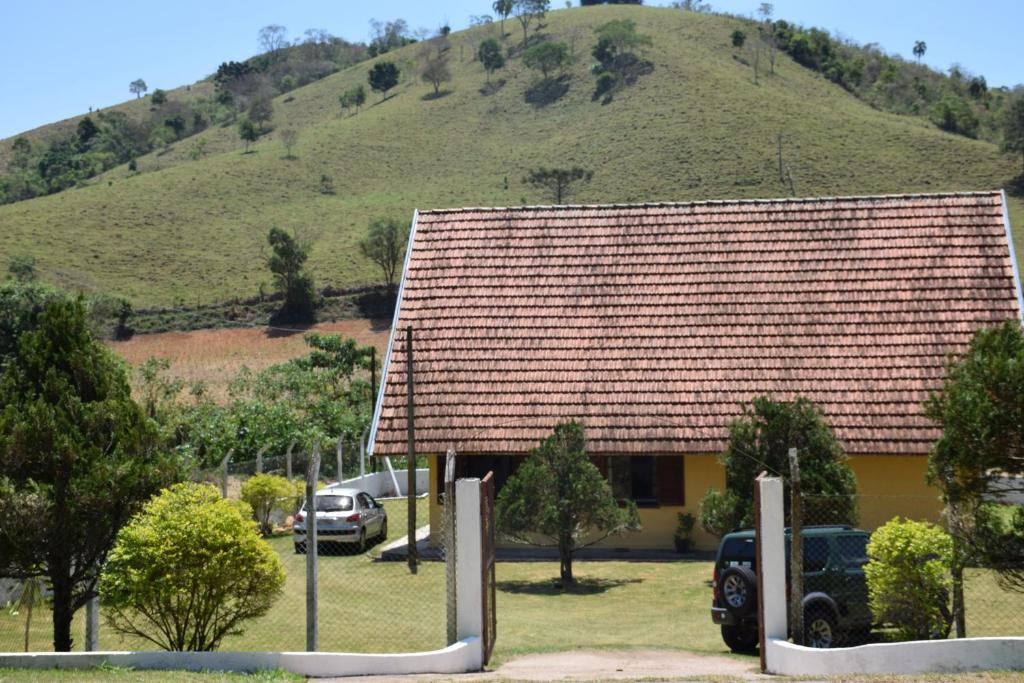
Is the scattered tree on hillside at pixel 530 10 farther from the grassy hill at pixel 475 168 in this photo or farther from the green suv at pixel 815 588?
the green suv at pixel 815 588

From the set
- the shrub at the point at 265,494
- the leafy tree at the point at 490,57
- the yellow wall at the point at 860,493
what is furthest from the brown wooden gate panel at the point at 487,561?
the leafy tree at the point at 490,57

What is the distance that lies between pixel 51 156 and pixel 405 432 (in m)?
117

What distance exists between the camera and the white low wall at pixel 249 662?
11211 mm

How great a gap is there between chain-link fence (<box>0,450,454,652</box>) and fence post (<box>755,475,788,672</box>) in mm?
3071

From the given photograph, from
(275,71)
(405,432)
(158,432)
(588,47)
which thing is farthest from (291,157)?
(158,432)

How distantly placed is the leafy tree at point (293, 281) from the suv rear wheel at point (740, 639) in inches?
2399

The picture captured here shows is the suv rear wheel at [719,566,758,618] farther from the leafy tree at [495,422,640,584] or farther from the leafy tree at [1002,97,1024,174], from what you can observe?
the leafy tree at [1002,97,1024,174]

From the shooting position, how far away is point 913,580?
11766 mm

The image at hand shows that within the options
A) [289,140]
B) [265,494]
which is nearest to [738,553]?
[265,494]

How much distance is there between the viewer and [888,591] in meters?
11.8

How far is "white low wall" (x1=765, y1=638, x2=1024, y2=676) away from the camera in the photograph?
10.7 m

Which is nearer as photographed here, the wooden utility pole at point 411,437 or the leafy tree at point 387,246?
the wooden utility pole at point 411,437

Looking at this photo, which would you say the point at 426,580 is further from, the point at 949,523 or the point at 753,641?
the point at 949,523

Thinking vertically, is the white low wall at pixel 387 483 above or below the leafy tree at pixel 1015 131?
below
